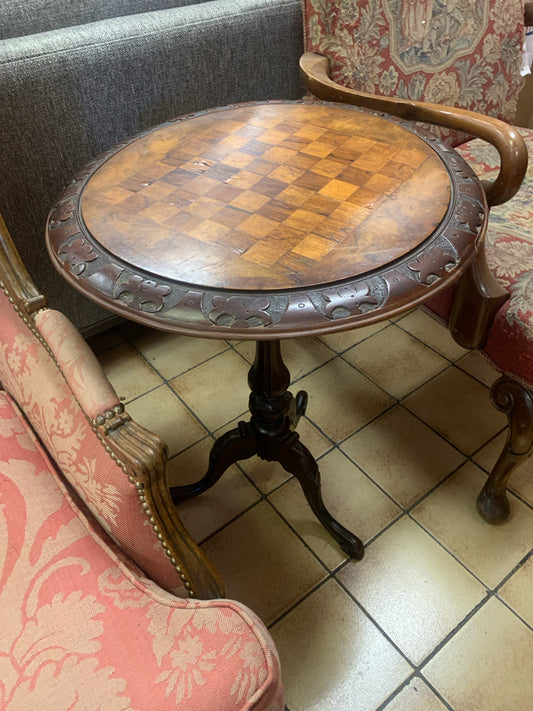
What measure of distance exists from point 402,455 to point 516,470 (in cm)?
24

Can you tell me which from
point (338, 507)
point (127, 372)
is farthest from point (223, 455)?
point (127, 372)

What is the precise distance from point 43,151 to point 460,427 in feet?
3.72

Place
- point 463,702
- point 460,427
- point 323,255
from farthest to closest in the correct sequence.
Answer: point 460,427
point 463,702
point 323,255

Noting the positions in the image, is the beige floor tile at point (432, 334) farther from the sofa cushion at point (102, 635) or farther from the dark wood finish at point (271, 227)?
the sofa cushion at point (102, 635)

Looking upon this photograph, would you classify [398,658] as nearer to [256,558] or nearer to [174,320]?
[256,558]

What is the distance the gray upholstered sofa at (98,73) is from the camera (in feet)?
3.23

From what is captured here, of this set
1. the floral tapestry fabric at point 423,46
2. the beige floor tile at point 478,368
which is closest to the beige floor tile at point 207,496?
the beige floor tile at point 478,368

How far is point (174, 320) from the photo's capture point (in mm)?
533

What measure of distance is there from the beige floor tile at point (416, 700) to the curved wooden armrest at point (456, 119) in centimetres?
82

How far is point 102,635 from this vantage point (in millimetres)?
482

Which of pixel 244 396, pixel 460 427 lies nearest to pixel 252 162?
pixel 244 396

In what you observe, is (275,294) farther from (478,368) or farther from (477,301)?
(478,368)

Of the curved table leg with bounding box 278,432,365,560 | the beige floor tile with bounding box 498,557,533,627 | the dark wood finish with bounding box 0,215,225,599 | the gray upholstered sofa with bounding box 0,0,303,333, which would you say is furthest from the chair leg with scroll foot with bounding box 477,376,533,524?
the gray upholstered sofa with bounding box 0,0,303,333

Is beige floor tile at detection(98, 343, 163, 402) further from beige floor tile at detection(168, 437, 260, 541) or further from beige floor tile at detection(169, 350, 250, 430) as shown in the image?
beige floor tile at detection(168, 437, 260, 541)
